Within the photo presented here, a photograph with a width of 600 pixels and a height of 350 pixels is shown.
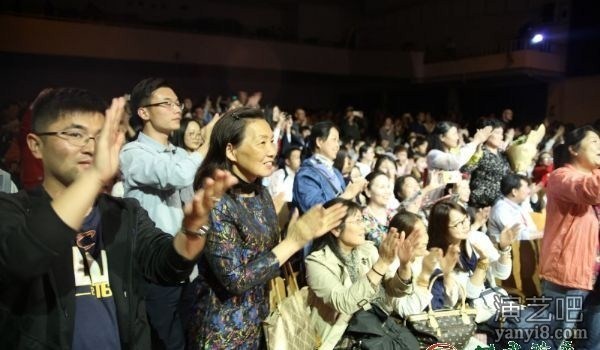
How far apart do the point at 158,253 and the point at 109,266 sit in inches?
5.0

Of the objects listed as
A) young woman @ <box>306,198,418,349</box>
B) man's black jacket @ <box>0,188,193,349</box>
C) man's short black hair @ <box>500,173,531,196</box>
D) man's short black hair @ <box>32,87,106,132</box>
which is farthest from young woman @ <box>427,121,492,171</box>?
man's short black hair @ <box>32,87,106,132</box>

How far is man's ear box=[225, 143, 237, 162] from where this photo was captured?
1.75m

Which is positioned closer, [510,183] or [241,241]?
[241,241]

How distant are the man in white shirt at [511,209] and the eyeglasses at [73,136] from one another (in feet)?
10.1

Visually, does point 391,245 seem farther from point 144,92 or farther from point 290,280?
point 144,92

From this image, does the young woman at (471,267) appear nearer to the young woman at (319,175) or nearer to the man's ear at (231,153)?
the young woman at (319,175)

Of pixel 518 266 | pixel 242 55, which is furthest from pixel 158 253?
pixel 242 55

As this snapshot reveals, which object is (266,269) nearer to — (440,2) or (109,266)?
(109,266)

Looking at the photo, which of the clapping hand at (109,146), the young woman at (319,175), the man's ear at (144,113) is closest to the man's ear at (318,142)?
the young woman at (319,175)

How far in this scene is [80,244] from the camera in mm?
1228

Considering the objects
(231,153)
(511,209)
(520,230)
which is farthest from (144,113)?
(511,209)

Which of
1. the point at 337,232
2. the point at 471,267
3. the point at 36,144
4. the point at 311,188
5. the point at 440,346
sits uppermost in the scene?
the point at 36,144

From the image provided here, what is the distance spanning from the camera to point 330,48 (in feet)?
43.7

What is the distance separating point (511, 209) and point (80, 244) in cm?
313
